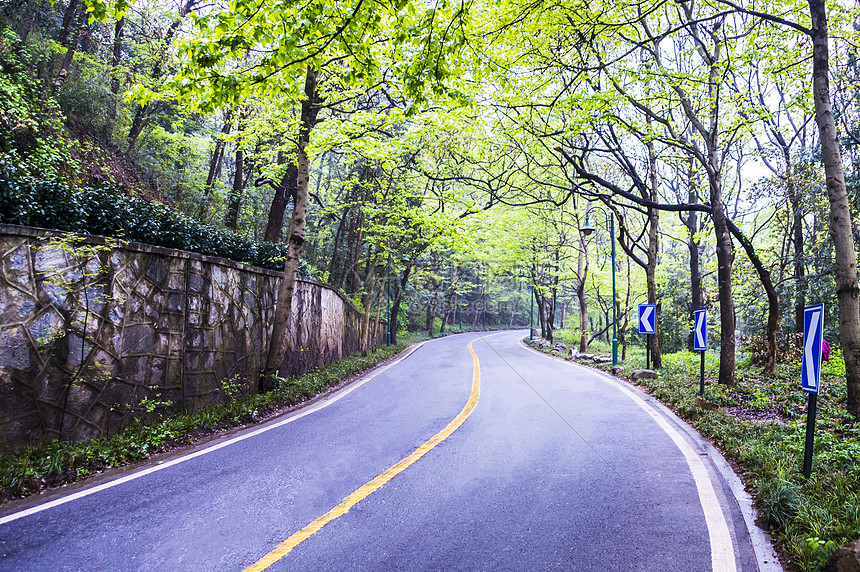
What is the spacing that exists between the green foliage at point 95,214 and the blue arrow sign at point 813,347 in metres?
8.37

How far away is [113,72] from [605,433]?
62.6 feet

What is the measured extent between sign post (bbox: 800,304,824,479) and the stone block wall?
25.9 ft

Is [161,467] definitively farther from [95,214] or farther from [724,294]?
[724,294]

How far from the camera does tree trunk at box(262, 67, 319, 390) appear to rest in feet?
27.8

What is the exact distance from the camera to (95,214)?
225 inches

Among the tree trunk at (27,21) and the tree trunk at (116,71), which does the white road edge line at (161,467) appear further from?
the tree trunk at (27,21)

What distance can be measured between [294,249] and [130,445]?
4.74 metres

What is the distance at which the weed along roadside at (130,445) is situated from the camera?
13.9 ft

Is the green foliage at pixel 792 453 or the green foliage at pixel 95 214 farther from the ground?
the green foliage at pixel 95 214

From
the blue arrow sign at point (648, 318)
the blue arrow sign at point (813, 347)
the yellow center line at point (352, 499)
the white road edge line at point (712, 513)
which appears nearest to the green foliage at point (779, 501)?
the white road edge line at point (712, 513)

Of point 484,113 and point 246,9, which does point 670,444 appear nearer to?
point 246,9

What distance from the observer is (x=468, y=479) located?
14.2 feet

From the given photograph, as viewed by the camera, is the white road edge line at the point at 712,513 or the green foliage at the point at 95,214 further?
the green foliage at the point at 95,214

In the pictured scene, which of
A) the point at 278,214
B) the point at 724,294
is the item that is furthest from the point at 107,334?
the point at 724,294
